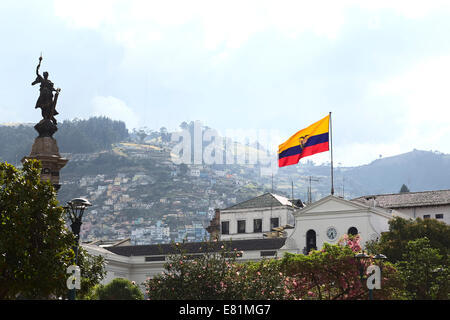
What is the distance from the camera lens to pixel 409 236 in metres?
66.0

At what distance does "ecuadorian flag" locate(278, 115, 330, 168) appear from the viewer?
63344mm

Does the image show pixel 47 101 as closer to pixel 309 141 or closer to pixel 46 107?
pixel 46 107

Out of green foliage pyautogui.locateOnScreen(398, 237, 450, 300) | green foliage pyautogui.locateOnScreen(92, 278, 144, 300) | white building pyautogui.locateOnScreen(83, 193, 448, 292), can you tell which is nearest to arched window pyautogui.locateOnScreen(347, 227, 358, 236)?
white building pyautogui.locateOnScreen(83, 193, 448, 292)

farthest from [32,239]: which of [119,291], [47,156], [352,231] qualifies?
[352,231]

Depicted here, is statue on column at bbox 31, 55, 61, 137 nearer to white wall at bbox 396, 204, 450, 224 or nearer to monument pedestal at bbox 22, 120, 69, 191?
monument pedestal at bbox 22, 120, 69, 191

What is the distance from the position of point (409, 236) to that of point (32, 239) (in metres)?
44.5

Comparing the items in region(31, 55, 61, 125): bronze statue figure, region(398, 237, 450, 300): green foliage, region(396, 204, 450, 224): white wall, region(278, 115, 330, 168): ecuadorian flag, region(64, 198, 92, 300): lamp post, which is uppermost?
region(278, 115, 330, 168): ecuadorian flag

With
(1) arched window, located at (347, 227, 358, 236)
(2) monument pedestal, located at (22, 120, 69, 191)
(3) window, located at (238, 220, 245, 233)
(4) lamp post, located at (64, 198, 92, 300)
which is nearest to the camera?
(4) lamp post, located at (64, 198, 92, 300)

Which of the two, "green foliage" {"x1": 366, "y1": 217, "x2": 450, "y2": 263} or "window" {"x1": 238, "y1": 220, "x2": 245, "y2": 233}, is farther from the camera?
"window" {"x1": 238, "y1": 220, "x2": 245, "y2": 233}

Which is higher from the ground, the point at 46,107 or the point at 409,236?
the point at 46,107

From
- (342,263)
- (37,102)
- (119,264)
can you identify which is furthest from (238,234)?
(37,102)

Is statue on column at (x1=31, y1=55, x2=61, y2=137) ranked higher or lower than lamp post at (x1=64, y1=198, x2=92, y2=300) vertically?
higher

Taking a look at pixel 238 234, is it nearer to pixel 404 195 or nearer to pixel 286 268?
pixel 404 195

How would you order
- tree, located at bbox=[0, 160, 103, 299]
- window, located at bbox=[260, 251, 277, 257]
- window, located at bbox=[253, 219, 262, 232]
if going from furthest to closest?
window, located at bbox=[253, 219, 262, 232] < window, located at bbox=[260, 251, 277, 257] < tree, located at bbox=[0, 160, 103, 299]
